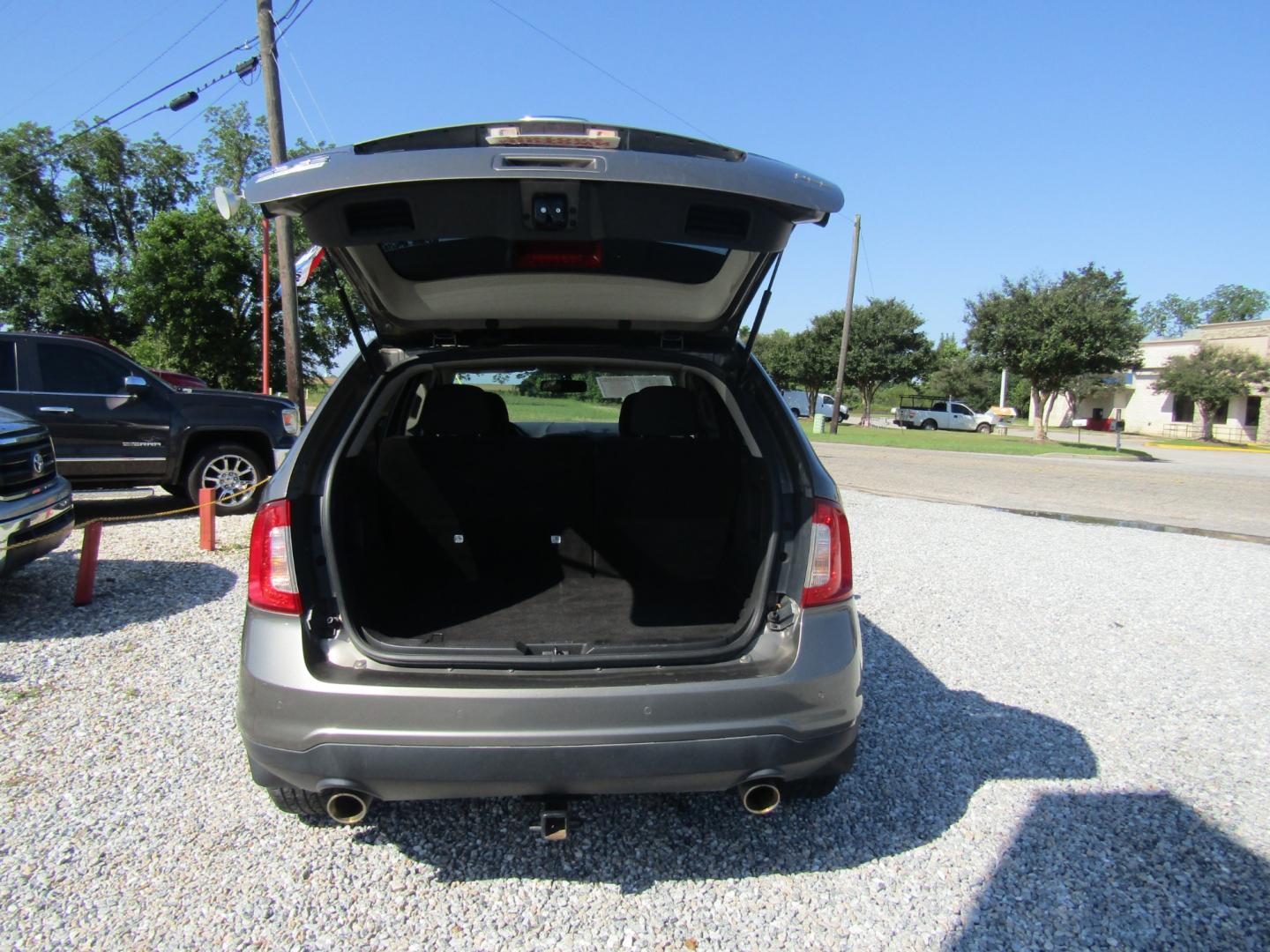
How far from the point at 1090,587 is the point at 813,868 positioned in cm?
476

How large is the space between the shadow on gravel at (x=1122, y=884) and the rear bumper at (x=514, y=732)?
795mm

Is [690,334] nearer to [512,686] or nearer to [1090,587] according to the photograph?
[512,686]

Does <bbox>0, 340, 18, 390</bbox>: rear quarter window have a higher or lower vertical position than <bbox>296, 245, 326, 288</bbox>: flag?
lower

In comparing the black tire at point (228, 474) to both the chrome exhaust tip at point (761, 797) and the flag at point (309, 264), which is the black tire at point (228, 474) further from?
the chrome exhaust tip at point (761, 797)

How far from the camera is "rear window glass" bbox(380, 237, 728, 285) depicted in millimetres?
2402

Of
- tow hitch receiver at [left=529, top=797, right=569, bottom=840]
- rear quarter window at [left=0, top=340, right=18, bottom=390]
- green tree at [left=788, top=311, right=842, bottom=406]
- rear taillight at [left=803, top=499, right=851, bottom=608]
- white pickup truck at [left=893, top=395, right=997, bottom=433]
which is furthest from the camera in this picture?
green tree at [left=788, top=311, right=842, bottom=406]

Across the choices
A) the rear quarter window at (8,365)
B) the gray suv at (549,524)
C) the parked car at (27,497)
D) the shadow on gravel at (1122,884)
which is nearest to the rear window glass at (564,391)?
the gray suv at (549,524)

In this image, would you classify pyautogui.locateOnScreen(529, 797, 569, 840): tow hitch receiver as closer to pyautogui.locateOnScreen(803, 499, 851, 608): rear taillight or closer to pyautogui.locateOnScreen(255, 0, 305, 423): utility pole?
pyautogui.locateOnScreen(803, 499, 851, 608): rear taillight

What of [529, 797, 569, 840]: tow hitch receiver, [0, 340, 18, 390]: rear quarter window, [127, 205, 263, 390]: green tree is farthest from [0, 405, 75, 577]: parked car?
[127, 205, 263, 390]: green tree

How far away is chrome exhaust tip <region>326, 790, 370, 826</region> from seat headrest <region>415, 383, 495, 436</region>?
1.76 meters

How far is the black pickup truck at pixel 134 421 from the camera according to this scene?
7.20 meters

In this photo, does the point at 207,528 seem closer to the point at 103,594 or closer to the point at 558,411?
the point at 103,594

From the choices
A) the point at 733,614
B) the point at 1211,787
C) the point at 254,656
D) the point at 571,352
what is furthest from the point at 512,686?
the point at 1211,787

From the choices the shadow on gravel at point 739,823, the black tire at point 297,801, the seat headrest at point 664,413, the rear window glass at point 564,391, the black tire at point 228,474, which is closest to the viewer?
the black tire at point 297,801
